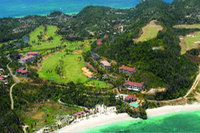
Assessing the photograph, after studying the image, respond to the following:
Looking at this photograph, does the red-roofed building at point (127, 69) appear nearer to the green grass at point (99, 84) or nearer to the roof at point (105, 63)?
the roof at point (105, 63)

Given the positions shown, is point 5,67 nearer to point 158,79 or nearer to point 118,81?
point 118,81

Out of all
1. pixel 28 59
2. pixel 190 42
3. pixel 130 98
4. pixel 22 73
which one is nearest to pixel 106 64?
pixel 130 98

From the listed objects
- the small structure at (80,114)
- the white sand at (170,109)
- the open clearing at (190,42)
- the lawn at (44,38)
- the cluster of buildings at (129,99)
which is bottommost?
the white sand at (170,109)

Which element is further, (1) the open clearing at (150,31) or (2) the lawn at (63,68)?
(1) the open clearing at (150,31)

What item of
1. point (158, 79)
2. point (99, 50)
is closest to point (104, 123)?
point (158, 79)

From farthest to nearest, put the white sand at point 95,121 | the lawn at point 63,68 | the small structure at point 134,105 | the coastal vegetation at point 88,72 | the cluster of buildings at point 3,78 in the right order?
the lawn at point 63,68 → the cluster of buildings at point 3,78 → the small structure at point 134,105 → the coastal vegetation at point 88,72 → the white sand at point 95,121

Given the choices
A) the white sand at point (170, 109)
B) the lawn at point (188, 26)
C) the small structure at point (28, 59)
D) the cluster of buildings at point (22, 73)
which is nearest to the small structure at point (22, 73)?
the cluster of buildings at point (22, 73)
